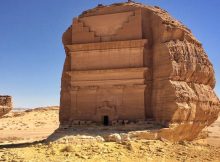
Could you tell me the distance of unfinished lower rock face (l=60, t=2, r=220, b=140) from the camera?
1852cm

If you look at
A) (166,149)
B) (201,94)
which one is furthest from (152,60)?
(166,149)

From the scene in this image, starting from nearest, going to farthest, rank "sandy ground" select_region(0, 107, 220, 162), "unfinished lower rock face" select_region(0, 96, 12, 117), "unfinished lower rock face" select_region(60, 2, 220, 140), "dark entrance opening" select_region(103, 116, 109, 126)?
"sandy ground" select_region(0, 107, 220, 162) < "unfinished lower rock face" select_region(60, 2, 220, 140) < "dark entrance opening" select_region(103, 116, 109, 126) < "unfinished lower rock face" select_region(0, 96, 12, 117)

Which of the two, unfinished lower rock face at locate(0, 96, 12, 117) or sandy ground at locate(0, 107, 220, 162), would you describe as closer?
sandy ground at locate(0, 107, 220, 162)

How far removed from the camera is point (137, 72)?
19453mm

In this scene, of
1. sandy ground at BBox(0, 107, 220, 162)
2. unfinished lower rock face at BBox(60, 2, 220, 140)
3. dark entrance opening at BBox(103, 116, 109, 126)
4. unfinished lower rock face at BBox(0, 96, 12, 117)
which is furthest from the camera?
unfinished lower rock face at BBox(0, 96, 12, 117)

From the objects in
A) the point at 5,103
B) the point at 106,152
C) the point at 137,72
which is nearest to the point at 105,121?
the point at 137,72

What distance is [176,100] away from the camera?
17781mm

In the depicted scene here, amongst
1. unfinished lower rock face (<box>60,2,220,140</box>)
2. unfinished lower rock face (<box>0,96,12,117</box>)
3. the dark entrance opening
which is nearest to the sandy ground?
unfinished lower rock face (<box>60,2,220,140</box>)

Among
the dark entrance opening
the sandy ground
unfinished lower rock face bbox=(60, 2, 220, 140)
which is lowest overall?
the sandy ground

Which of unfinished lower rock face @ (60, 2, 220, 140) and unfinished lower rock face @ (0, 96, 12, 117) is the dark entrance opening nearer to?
unfinished lower rock face @ (60, 2, 220, 140)

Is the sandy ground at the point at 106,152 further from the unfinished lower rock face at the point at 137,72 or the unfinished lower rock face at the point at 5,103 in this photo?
the unfinished lower rock face at the point at 5,103

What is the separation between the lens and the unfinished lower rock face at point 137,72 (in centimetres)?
1852

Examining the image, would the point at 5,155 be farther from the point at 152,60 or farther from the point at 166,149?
the point at 152,60

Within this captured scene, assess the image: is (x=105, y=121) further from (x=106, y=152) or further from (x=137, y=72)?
(x=106, y=152)
